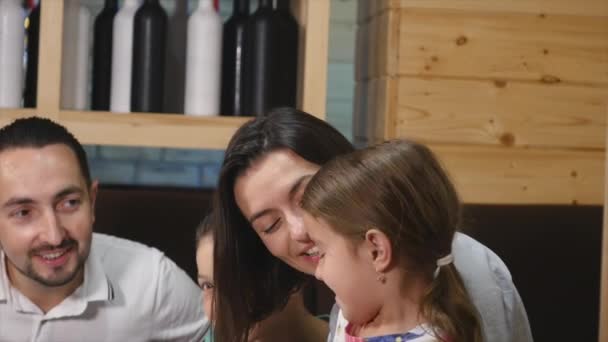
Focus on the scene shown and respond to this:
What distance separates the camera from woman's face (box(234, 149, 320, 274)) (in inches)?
64.9

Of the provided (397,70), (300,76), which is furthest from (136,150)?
(397,70)

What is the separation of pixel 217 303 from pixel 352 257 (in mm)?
502

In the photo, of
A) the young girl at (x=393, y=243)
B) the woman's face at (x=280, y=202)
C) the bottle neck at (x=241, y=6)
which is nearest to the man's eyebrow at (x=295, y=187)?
the woman's face at (x=280, y=202)

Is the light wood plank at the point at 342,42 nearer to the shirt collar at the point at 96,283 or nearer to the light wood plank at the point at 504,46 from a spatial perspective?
the light wood plank at the point at 504,46

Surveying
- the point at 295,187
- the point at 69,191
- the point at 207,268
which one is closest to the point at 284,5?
the point at 69,191

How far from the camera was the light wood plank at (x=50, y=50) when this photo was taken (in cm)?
243

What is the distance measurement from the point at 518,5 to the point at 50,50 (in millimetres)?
1212

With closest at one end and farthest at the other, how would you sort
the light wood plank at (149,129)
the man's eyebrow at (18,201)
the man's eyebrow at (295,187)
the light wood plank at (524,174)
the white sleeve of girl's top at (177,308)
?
1. the man's eyebrow at (295,187)
2. the man's eyebrow at (18,201)
3. the white sleeve of girl's top at (177,308)
4. the light wood plank at (149,129)
5. the light wood plank at (524,174)

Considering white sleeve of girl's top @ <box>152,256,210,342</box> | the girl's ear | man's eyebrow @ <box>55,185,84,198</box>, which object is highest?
the girl's ear

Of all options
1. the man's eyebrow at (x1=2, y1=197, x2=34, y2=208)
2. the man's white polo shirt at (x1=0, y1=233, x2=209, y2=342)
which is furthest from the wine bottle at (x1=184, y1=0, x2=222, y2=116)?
the man's eyebrow at (x1=2, y1=197, x2=34, y2=208)

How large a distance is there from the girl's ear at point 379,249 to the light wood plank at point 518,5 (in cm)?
130

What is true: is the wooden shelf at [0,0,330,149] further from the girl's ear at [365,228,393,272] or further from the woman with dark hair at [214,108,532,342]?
the girl's ear at [365,228,393,272]

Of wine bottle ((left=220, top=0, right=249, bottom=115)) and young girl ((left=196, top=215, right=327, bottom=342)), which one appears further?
wine bottle ((left=220, top=0, right=249, bottom=115))

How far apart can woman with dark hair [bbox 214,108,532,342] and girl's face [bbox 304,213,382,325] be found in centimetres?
24
